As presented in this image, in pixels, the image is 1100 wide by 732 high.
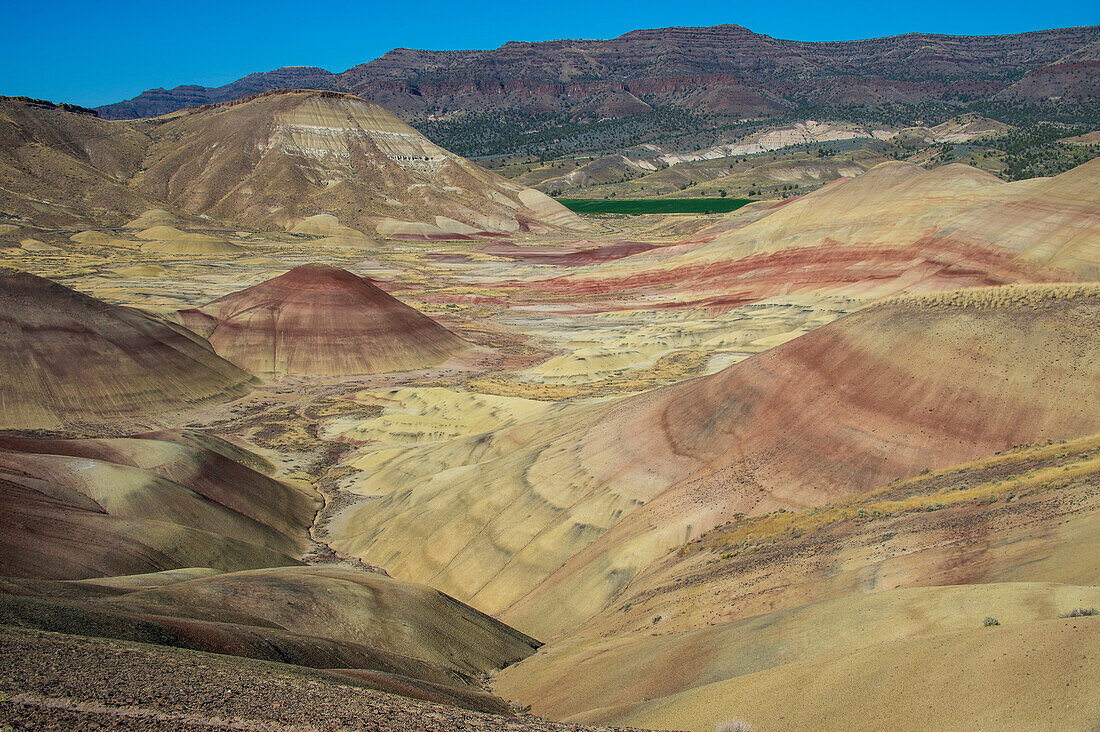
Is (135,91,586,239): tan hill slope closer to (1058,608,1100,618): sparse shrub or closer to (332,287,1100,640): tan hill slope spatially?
(332,287,1100,640): tan hill slope

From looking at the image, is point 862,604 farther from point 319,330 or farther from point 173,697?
point 319,330

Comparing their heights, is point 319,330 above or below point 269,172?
below

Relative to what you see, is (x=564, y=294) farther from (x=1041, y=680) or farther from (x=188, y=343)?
(x=1041, y=680)

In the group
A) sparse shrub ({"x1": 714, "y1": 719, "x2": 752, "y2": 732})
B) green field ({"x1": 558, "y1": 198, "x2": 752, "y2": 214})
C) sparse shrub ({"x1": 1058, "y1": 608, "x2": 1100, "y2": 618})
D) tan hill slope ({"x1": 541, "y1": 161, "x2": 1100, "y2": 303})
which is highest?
green field ({"x1": 558, "y1": 198, "x2": 752, "y2": 214})

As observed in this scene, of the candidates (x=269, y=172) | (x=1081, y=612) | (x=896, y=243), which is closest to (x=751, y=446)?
(x=1081, y=612)

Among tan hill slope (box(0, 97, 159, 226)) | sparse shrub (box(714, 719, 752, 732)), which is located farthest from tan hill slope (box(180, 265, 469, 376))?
tan hill slope (box(0, 97, 159, 226))

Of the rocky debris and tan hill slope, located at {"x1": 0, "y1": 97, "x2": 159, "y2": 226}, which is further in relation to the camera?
tan hill slope, located at {"x1": 0, "y1": 97, "x2": 159, "y2": 226}

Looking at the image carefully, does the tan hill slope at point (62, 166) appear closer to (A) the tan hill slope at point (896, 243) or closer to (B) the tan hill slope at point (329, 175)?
(B) the tan hill slope at point (329, 175)
